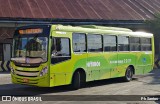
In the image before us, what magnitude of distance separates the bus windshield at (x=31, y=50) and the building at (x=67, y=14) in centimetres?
1066

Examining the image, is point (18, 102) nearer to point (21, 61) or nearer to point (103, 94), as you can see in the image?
point (21, 61)

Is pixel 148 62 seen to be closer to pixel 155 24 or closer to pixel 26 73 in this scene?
pixel 26 73

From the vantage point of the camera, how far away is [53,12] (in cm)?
2977

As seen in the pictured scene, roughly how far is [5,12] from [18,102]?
1762cm

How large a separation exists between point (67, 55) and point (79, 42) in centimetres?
106

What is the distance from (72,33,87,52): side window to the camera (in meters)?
14.1

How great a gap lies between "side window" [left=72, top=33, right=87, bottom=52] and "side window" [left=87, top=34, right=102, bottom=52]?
353mm

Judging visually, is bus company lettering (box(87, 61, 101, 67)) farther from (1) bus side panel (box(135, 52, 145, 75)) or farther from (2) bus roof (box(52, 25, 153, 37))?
(1) bus side panel (box(135, 52, 145, 75))

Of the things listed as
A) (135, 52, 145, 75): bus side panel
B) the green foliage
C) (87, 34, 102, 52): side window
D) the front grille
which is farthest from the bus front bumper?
the green foliage

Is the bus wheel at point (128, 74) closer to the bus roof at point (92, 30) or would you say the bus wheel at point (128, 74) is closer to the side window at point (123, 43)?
the side window at point (123, 43)

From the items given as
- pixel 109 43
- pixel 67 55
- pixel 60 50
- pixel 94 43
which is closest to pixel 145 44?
pixel 109 43

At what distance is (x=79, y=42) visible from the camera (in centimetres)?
1438

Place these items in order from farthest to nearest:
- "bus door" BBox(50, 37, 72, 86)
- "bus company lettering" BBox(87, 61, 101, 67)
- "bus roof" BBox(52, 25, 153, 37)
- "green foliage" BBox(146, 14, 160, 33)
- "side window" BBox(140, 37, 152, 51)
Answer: "green foliage" BBox(146, 14, 160, 33) → "side window" BBox(140, 37, 152, 51) → "bus company lettering" BBox(87, 61, 101, 67) → "bus roof" BBox(52, 25, 153, 37) → "bus door" BBox(50, 37, 72, 86)

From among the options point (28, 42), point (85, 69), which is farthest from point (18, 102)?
point (85, 69)
